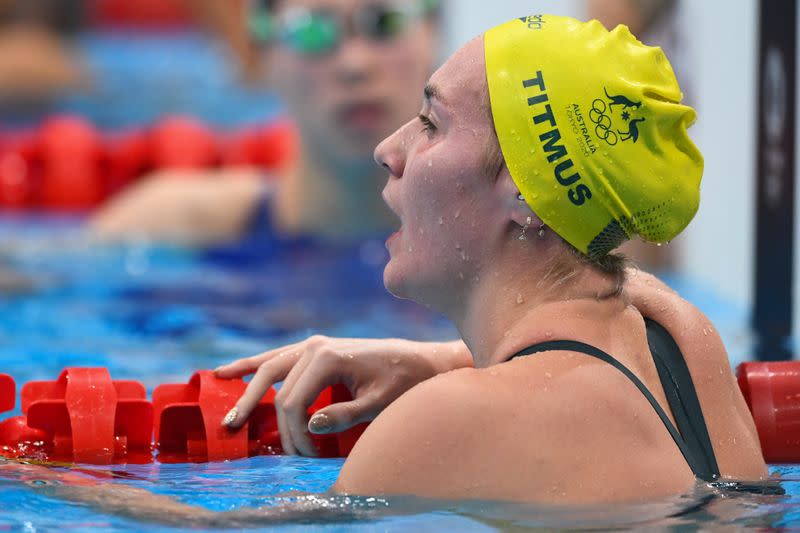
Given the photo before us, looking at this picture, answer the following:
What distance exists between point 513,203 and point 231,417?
851 millimetres

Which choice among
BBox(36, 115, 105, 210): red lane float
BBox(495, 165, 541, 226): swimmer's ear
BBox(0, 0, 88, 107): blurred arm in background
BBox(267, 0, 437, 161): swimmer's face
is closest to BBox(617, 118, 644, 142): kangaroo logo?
BBox(495, 165, 541, 226): swimmer's ear

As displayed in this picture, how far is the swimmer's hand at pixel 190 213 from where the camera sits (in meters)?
7.43

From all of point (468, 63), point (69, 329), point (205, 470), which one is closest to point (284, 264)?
point (69, 329)

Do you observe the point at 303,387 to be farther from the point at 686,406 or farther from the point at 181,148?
the point at 181,148

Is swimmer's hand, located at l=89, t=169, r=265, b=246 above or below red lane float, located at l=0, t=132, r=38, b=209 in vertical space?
below

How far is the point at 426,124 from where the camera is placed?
234 cm

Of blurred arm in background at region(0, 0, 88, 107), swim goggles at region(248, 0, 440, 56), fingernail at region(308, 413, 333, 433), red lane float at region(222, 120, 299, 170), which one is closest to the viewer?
fingernail at region(308, 413, 333, 433)

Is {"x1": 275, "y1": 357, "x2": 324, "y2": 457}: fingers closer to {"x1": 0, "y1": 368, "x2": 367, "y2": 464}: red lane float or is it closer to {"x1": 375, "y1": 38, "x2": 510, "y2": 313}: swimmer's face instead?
{"x1": 0, "y1": 368, "x2": 367, "y2": 464}: red lane float

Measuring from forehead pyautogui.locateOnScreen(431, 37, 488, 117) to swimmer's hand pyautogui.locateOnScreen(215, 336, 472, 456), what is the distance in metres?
0.61

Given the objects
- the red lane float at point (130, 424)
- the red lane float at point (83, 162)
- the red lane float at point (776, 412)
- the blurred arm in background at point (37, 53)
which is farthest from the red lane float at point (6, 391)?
the blurred arm in background at point (37, 53)

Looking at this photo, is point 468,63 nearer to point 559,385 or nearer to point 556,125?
point 556,125

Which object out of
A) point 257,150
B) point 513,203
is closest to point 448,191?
point 513,203

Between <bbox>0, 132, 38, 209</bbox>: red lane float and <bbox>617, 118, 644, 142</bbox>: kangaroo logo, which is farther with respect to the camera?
<bbox>0, 132, 38, 209</bbox>: red lane float

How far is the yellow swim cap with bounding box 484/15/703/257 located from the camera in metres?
2.23
